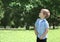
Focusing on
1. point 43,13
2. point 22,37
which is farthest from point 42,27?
point 22,37

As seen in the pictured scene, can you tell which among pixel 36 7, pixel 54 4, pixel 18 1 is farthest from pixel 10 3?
pixel 54 4

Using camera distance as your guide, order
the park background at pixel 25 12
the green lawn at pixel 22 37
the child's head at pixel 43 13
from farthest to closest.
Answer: the park background at pixel 25 12, the green lawn at pixel 22 37, the child's head at pixel 43 13

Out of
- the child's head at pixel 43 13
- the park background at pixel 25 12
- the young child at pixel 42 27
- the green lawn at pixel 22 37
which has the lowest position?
the park background at pixel 25 12

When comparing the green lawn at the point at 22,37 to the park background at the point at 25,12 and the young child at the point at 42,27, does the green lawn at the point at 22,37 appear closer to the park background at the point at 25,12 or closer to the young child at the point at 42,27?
→ the young child at the point at 42,27

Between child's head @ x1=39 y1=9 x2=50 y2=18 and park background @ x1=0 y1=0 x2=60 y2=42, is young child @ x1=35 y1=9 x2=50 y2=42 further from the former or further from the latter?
park background @ x1=0 y1=0 x2=60 y2=42

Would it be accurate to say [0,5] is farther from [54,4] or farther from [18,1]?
[54,4]

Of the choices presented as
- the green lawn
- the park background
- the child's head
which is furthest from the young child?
the park background

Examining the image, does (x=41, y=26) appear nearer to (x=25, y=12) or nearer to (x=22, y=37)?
(x=22, y=37)

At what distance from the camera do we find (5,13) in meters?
45.6

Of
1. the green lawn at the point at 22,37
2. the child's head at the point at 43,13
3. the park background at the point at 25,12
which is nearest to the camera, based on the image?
the child's head at the point at 43,13

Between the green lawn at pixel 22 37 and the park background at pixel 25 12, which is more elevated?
the green lawn at pixel 22 37

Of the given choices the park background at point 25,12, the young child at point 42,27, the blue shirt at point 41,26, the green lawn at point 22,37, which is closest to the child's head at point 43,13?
the young child at point 42,27

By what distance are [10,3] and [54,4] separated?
6.52 metres

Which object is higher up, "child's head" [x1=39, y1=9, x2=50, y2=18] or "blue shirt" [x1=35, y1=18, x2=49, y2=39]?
"child's head" [x1=39, y1=9, x2=50, y2=18]
